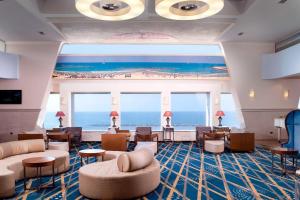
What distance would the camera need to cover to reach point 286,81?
1053 centimetres

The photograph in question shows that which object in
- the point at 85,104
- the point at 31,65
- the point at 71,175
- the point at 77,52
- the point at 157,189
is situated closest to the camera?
the point at 157,189

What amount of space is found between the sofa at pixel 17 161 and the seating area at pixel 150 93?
3 cm

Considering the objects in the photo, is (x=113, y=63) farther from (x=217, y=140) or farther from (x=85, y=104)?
(x=217, y=140)

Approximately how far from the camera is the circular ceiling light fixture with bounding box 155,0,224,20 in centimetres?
513

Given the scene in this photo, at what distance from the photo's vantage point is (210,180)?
5832 mm

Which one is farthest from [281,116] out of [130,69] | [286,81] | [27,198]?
[27,198]

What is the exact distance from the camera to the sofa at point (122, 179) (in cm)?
459

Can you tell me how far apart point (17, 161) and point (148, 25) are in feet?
17.5

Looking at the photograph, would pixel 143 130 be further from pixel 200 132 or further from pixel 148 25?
pixel 148 25

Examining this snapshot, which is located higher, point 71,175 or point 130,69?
point 130,69

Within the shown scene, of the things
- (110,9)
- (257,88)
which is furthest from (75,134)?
(257,88)

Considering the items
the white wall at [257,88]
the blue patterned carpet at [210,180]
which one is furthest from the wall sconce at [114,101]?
the white wall at [257,88]

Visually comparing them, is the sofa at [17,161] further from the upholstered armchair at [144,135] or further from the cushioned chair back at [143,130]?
the cushioned chair back at [143,130]

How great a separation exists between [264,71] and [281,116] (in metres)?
1.95
